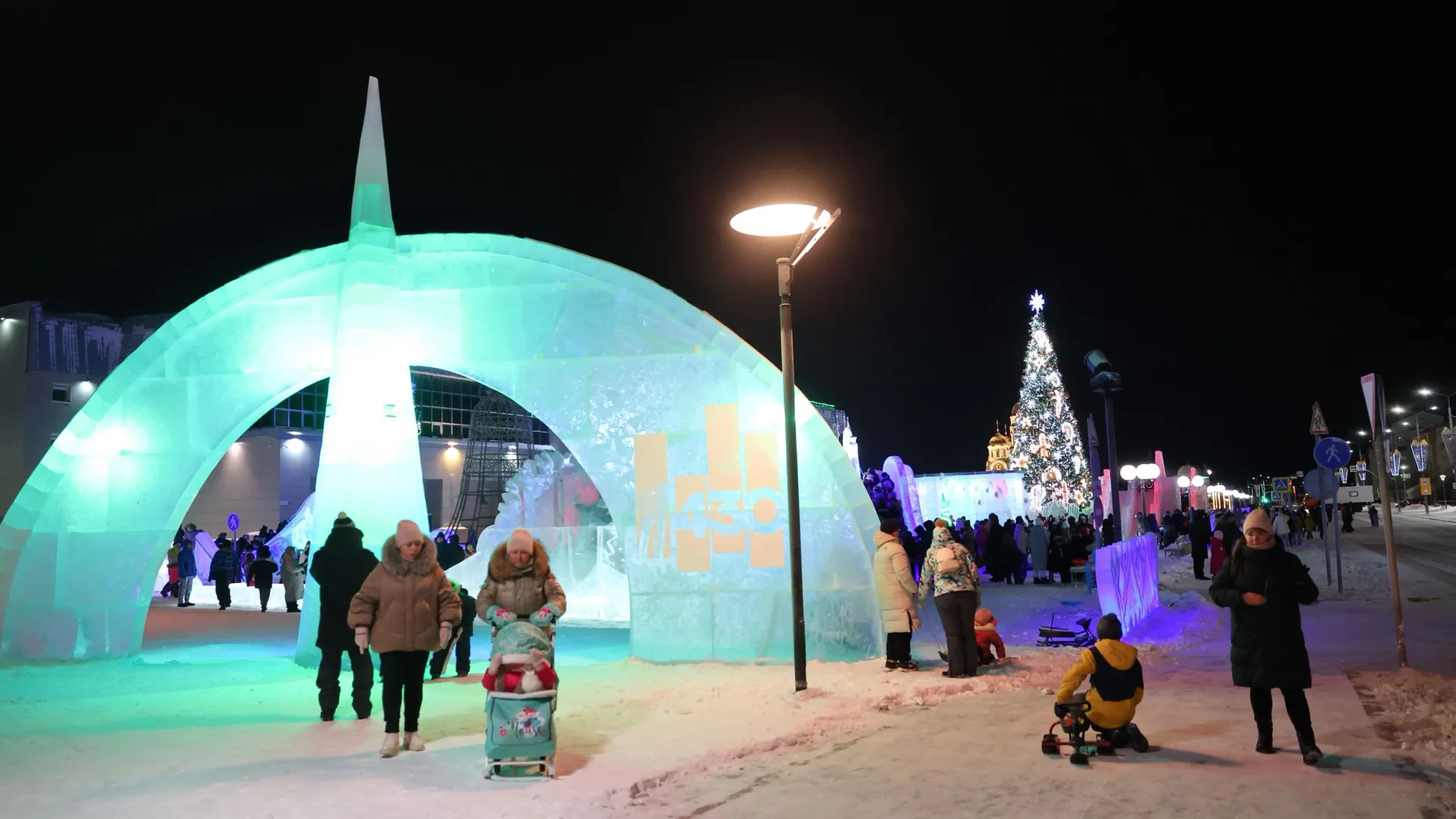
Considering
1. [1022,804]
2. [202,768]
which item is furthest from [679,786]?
[202,768]

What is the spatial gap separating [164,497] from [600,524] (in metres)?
6.90

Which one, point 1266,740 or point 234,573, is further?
point 234,573

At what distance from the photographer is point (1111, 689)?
6305mm

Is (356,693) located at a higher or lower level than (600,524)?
lower

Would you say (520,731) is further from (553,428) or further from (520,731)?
(553,428)

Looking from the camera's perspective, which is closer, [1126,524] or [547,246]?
[547,246]

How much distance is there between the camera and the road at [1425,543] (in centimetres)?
2277

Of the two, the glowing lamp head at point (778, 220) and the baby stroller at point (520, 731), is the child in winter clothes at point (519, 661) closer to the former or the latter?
the baby stroller at point (520, 731)

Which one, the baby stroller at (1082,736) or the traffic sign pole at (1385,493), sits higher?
the traffic sign pole at (1385,493)

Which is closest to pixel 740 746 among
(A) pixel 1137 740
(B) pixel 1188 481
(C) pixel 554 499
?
(A) pixel 1137 740

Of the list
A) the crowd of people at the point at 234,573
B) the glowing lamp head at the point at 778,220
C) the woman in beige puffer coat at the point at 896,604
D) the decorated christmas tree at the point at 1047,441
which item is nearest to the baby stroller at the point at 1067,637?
the woman in beige puffer coat at the point at 896,604

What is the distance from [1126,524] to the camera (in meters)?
30.3

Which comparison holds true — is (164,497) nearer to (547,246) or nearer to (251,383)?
(251,383)

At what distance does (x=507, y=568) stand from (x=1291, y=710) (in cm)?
485
